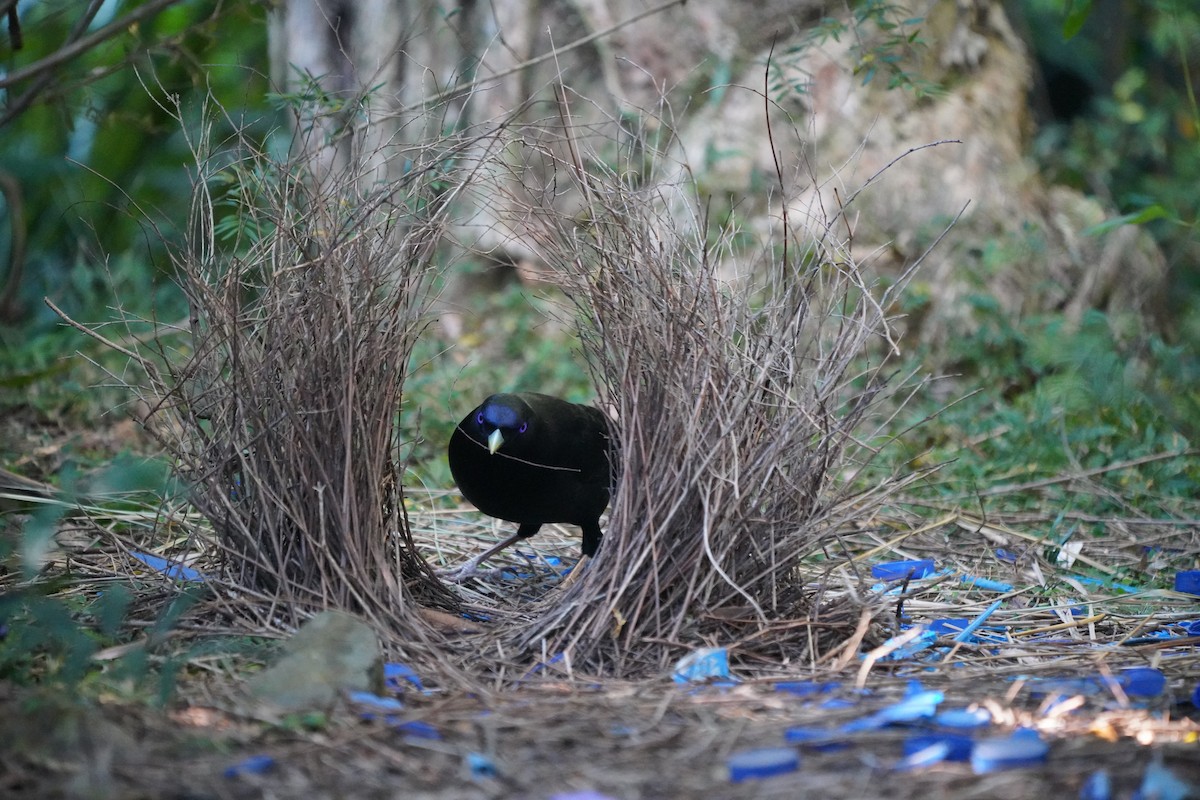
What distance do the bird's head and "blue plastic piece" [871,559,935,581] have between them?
116cm

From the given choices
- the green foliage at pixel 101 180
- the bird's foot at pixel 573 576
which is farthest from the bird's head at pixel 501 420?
the green foliage at pixel 101 180

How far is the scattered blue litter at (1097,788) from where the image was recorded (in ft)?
5.89

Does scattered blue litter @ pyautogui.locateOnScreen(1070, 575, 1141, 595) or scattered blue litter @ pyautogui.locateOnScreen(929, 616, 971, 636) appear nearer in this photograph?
scattered blue litter @ pyautogui.locateOnScreen(929, 616, 971, 636)

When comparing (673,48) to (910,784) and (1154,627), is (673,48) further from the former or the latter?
(910,784)

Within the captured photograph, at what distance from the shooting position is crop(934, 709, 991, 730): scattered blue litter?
83.6 inches

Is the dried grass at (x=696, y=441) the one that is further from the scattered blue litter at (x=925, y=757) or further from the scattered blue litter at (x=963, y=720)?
the scattered blue litter at (x=925, y=757)

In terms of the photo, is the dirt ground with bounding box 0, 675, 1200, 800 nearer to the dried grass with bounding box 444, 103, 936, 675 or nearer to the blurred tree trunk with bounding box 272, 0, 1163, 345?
the dried grass with bounding box 444, 103, 936, 675

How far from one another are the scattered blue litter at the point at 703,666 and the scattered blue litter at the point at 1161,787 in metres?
0.89

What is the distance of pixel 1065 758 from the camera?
1958 millimetres

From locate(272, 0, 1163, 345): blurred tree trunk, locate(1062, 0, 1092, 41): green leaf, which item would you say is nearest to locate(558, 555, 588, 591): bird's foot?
locate(1062, 0, 1092, 41): green leaf

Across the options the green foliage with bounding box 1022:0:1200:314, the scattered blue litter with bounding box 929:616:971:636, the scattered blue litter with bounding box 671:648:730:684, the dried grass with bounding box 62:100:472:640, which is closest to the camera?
the scattered blue litter with bounding box 671:648:730:684

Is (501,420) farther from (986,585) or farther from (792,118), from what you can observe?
(792,118)

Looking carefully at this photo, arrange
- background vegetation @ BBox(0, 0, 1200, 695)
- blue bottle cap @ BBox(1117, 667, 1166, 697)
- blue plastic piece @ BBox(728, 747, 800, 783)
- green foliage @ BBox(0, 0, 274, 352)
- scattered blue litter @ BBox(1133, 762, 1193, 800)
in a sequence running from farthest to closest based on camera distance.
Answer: green foliage @ BBox(0, 0, 274, 352) → background vegetation @ BBox(0, 0, 1200, 695) → blue bottle cap @ BBox(1117, 667, 1166, 697) → blue plastic piece @ BBox(728, 747, 800, 783) → scattered blue litter @ BBox(1133, 762, 1193, 800)

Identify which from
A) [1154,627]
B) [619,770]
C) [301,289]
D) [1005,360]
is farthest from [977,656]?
[1005,360]
